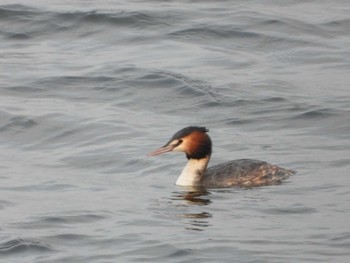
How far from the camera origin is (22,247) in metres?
12.6

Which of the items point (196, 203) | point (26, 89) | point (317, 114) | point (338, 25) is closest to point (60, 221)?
point (196, 203)

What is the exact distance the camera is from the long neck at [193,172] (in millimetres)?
15562

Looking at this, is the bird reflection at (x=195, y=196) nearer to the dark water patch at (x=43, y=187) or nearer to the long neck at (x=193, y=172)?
the long neck at (x=193, y=172)

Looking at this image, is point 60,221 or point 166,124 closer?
point 60,221

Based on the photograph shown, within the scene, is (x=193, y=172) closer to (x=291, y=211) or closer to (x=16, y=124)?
(x=291, y=211)

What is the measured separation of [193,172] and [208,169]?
0.35 m

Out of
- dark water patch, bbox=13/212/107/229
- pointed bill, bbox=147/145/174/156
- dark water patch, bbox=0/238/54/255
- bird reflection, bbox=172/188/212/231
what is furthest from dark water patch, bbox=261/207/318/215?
dark water patch, bbox=0/238/54/255

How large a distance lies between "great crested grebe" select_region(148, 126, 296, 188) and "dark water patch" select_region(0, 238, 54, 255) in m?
3.06

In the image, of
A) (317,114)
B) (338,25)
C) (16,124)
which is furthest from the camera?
(338,25)

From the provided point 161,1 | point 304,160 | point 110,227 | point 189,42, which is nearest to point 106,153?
point 304,160

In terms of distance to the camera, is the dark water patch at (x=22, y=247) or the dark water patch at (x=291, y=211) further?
the dark water patch at (x=291, y=211)

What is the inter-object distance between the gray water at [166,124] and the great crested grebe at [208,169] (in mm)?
186

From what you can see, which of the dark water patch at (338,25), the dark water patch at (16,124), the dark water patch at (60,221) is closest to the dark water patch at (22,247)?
the dark water patch at (60,221)

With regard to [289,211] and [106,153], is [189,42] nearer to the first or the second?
[106,153]
